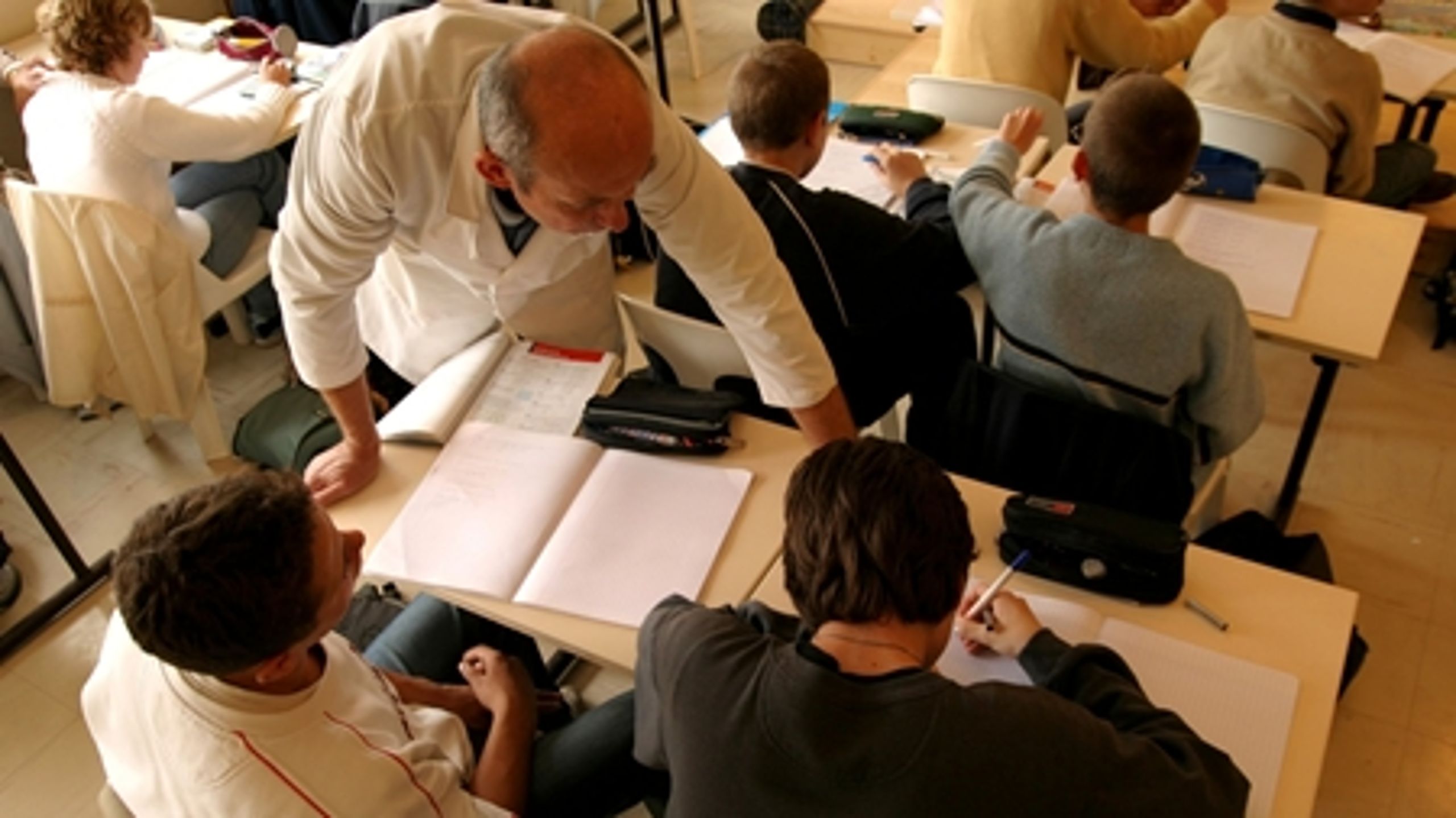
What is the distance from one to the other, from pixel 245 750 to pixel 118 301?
1705 mm

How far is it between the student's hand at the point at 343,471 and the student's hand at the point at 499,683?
→ 313 mm

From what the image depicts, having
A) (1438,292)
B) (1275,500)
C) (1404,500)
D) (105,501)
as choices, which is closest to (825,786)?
Result: (1275,500)

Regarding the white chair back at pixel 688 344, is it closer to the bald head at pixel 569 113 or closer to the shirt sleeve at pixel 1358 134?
the bald head at pixel 569 113

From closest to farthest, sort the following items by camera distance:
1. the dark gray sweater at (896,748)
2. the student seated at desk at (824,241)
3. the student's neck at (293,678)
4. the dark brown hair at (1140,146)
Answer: the dark gray sweater at (896,748), the student's neck at (293,678), the dark brown hair at (1140,146), the student seated at desk at (824,241)

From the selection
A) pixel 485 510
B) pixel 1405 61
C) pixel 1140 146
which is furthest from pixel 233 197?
pixel 1405 61

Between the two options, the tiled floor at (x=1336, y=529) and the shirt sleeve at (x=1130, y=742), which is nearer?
the shirt sleeve at (x=1130, y=742)

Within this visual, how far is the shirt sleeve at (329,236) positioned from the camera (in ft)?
4.71

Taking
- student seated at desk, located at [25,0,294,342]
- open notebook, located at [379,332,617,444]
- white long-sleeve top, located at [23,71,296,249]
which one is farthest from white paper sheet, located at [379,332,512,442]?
white long-sleeve top, located at [23,71,296,249]

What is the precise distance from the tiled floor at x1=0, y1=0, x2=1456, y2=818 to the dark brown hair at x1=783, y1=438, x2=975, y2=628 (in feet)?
4.20

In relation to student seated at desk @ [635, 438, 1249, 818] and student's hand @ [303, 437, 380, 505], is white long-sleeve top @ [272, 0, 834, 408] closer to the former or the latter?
student's hand @ [303, 437, 380, 505]

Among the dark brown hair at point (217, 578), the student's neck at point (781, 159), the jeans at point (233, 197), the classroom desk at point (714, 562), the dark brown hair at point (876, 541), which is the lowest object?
the jeans at point (233, 197)

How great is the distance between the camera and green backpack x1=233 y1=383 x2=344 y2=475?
254 centimetres

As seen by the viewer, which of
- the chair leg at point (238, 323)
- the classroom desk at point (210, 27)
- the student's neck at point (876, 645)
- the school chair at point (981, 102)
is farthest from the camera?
the chair leg at point (238, 323)

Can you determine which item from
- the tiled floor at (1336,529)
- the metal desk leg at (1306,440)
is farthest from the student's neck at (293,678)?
the metal desk leg at (1306,440)
